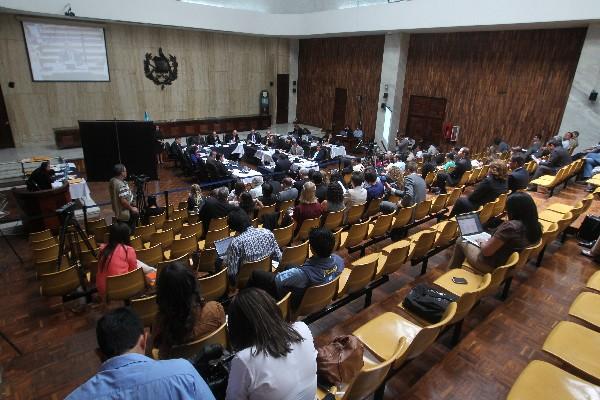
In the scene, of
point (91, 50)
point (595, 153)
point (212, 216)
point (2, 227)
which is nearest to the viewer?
point (212, 216)

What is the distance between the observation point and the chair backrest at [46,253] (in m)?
4.51

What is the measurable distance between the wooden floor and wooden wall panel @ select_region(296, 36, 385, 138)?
448 inches

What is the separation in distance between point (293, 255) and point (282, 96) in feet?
50.0

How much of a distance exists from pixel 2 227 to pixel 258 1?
42.7 feet

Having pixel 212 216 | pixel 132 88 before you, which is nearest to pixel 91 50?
pixel 132 88

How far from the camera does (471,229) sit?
4035 millimetres

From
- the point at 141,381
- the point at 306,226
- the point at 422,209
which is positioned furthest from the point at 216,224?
the point at 141,381

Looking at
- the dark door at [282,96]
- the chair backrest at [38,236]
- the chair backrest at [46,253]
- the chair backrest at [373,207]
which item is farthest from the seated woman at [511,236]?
the dark door at [282,96]

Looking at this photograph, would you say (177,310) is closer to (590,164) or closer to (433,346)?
(433,346)

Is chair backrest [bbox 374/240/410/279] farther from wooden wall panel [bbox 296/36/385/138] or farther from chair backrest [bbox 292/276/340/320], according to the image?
wooden wall panel [bbox 296/36/385/138]

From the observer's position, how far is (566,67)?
1007 cm

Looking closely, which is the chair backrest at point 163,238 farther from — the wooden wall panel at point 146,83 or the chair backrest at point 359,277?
the wooden wall panel at point 146,83

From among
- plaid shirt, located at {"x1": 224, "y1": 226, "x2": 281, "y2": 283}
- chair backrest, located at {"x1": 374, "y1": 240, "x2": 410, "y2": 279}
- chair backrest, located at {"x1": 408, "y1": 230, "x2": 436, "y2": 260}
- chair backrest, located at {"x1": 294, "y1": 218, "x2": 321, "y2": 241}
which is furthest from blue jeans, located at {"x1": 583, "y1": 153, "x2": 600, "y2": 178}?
plaid shirt, located at {"x1": 224, "y1": 226, "x2": 281, "y2": 283}

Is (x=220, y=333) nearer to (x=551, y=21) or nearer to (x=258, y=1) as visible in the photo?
(x=551, y=21)
